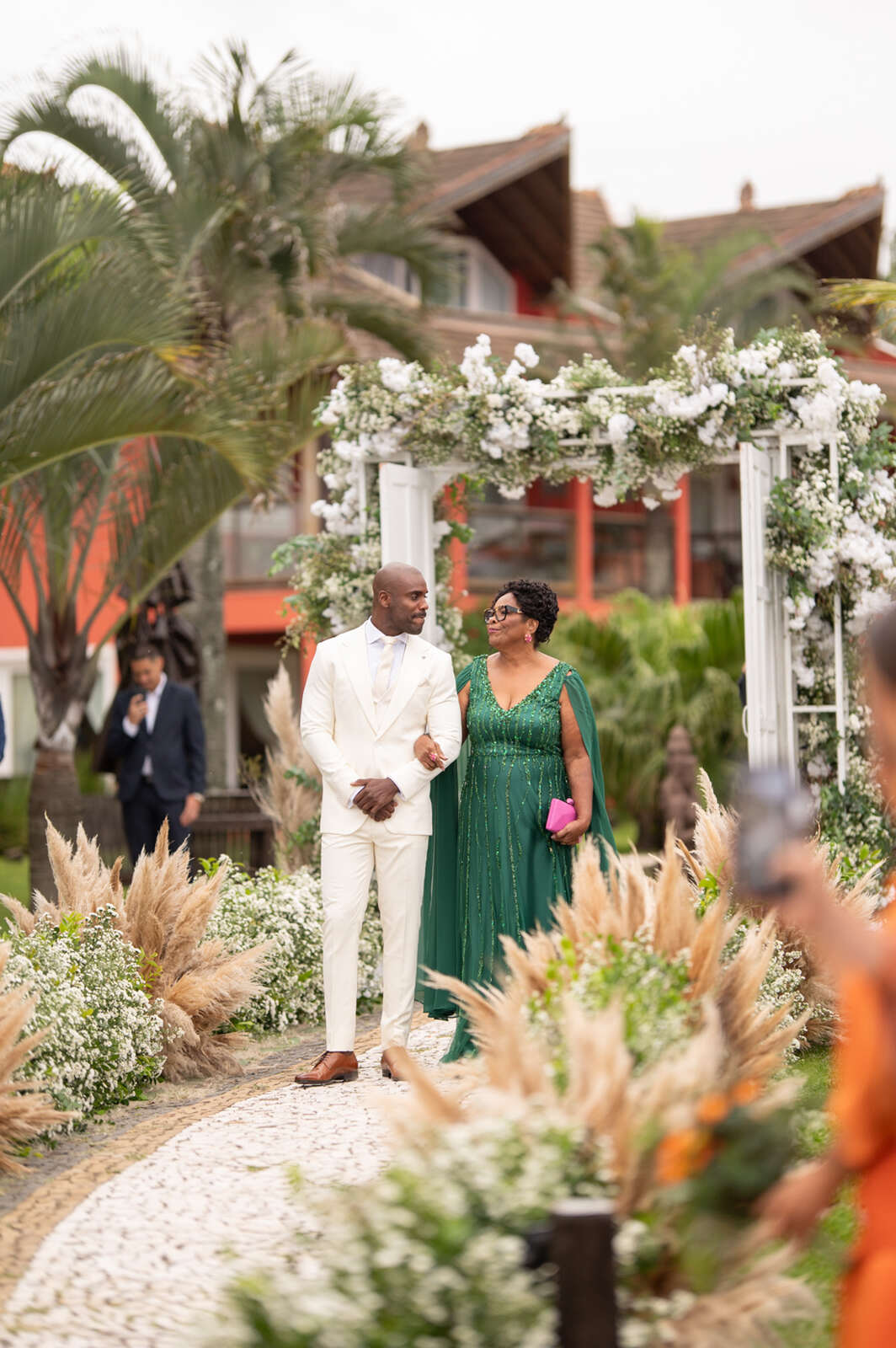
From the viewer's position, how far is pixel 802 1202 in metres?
3.04

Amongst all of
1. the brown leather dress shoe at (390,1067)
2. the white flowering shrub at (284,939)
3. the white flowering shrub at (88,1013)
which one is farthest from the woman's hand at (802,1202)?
the white flowering shrub at (284,939)

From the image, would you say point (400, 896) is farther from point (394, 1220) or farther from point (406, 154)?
point (406, 154)

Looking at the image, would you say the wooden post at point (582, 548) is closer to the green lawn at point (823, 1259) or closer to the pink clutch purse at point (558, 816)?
the pink clutch purse at point (558, 816)

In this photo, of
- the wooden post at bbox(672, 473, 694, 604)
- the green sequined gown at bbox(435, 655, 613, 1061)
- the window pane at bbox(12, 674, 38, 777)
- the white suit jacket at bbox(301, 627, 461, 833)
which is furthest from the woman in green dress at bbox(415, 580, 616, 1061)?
the wooden post at bbox(672, 473, 694, 604)

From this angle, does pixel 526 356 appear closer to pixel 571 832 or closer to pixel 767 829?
pixel 571 832

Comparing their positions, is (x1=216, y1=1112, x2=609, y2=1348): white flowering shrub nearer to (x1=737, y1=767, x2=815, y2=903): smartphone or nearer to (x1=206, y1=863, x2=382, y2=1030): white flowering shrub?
(x1=737, y1=767, x2=815, y2=903): smartphone

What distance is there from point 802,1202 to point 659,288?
801 inches

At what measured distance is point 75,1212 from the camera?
4.94 m

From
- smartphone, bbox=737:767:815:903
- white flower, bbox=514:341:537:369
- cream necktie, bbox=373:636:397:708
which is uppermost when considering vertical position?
white flower, bbox=514:341:537:369

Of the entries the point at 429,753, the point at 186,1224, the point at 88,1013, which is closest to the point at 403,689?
the point at 429,753

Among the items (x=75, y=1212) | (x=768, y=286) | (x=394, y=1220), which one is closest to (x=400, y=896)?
(x=75, y=1212)

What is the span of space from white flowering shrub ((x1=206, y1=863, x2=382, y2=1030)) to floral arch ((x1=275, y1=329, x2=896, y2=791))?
179 centimetres

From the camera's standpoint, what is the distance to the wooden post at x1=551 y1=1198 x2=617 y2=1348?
3.03m

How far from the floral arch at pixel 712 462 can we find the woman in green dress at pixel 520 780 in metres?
2.15
